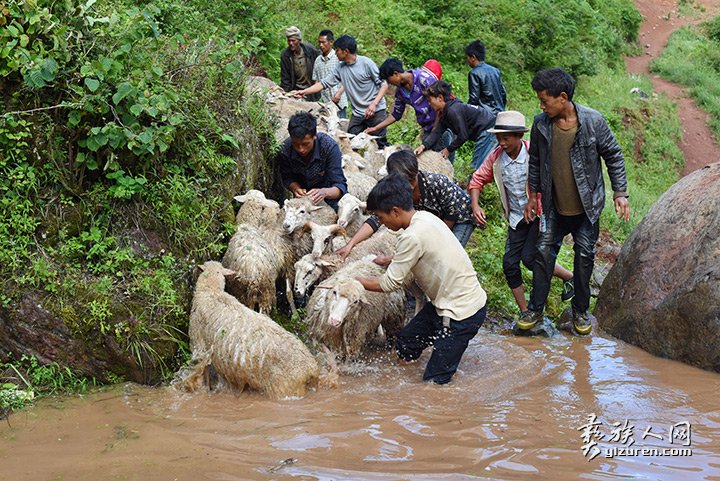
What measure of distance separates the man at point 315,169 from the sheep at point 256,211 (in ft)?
1.51

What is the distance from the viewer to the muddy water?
4.63 m

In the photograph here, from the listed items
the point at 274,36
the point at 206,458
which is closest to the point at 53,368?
the point at 206,458

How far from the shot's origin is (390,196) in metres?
5.95

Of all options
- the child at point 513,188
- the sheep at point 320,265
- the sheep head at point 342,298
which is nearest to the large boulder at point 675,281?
the child at point 513,188

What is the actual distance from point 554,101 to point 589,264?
5.72ft

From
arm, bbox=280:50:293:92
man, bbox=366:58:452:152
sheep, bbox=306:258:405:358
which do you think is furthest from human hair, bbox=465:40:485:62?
sheep, bbox=306:258:405:358

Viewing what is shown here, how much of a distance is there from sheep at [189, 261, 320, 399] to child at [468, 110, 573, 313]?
264cm

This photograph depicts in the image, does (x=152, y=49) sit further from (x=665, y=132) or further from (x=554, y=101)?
(x=665, y=132)

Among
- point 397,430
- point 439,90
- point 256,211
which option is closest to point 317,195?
point 256,211

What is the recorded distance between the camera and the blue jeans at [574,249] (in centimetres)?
745

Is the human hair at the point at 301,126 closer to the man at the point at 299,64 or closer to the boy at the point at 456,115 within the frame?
the boy at the point at 456,115

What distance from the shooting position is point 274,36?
1627 centimetres

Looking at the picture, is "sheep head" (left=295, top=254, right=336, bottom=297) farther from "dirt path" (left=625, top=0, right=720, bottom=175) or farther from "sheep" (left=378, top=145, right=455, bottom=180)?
"dirt path" (left=625, top=0, right=720, bottom=175)

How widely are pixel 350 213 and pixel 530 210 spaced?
1923 millimetres
